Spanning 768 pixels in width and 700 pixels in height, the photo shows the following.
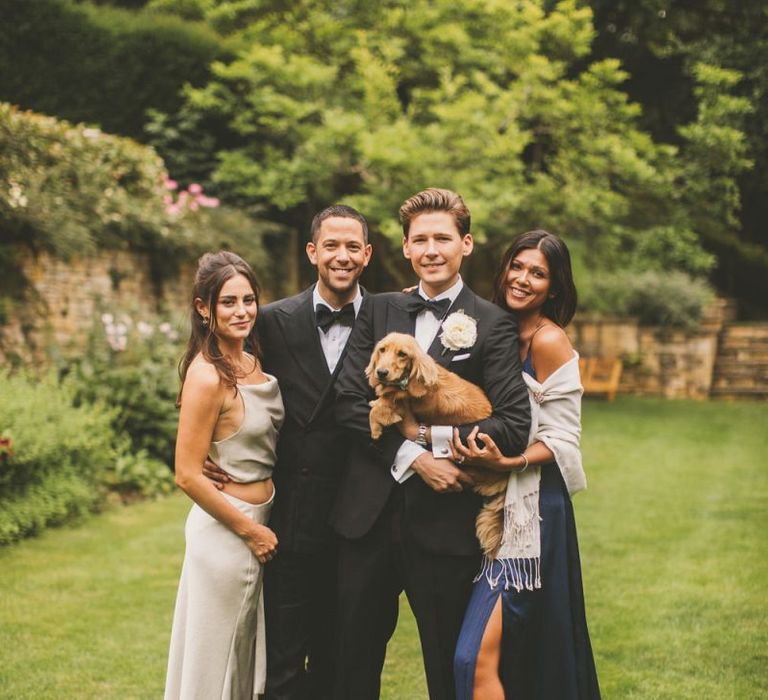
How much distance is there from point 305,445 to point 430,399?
0.63 metres

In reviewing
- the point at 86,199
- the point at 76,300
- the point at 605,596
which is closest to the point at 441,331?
the point at 605,596

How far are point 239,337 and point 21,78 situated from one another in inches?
387

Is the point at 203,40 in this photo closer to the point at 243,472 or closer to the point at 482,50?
the point at 482,50

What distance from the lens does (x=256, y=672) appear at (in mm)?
3387

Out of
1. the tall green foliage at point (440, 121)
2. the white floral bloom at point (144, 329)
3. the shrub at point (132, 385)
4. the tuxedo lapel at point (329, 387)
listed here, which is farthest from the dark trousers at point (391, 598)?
the tall green foliage at point (440, 121)

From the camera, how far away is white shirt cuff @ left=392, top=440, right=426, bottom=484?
303cm

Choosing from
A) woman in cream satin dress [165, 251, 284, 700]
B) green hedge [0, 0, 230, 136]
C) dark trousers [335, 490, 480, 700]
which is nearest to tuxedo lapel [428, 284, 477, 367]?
dark trousers [335, 490, 480, 700]

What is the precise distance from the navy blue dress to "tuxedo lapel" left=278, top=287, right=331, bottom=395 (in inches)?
31.4

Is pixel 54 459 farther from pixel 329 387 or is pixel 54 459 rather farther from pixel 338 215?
pixel 338 215

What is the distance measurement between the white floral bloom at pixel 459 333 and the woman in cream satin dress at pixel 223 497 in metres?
0.76

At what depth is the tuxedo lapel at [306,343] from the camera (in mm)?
3453

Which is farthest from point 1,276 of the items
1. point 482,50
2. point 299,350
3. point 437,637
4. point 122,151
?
point 482,50

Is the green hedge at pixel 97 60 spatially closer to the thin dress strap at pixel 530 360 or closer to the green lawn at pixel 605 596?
the green lawn at pixel 605 596

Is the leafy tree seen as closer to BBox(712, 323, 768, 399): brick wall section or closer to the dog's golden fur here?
BBox(712, 323, 768, 399): brick wall section
